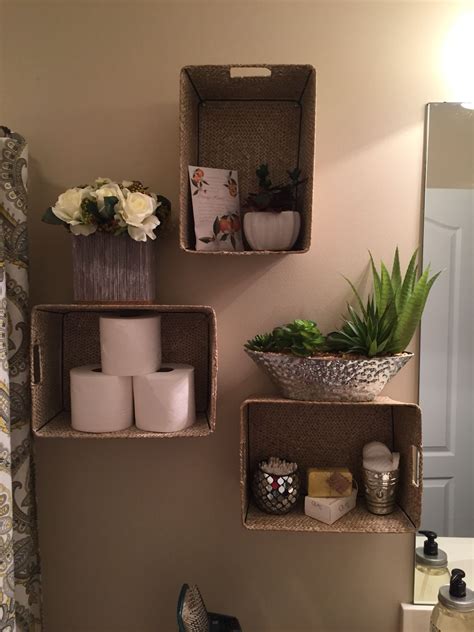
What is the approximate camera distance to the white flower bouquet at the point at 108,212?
3.11ft

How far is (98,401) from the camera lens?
1005 mm

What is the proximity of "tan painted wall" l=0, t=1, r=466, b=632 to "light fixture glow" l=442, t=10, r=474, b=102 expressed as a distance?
21mm

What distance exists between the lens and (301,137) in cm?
111

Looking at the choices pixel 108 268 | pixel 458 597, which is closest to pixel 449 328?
pixel 458 597

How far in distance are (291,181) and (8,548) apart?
969 mm

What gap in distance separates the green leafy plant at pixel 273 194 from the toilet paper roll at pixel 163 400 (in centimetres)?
39

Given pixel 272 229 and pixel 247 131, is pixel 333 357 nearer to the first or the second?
pixel 272 229

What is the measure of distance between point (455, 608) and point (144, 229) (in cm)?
97

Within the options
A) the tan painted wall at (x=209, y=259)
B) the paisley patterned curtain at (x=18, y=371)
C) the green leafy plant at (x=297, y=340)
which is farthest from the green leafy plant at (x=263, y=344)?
the paisley patterned curtain at (x=18, y=371)

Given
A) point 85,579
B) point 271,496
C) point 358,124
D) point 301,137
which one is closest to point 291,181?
point 301,137

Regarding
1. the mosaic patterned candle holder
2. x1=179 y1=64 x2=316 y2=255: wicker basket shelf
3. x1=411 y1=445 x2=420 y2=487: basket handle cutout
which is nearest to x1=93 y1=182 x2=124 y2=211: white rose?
x1=179 y1=64 x2=316 y2=255: wicker basket shelf

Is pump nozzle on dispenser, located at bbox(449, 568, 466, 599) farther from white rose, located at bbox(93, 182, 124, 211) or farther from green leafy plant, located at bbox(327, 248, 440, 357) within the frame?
white rose, located at bbox(93, 182, 124, 211)

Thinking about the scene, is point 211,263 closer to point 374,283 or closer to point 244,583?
point 374,283

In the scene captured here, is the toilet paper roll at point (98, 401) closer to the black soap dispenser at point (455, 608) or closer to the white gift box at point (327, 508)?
the white gift box at point (327, 508)
